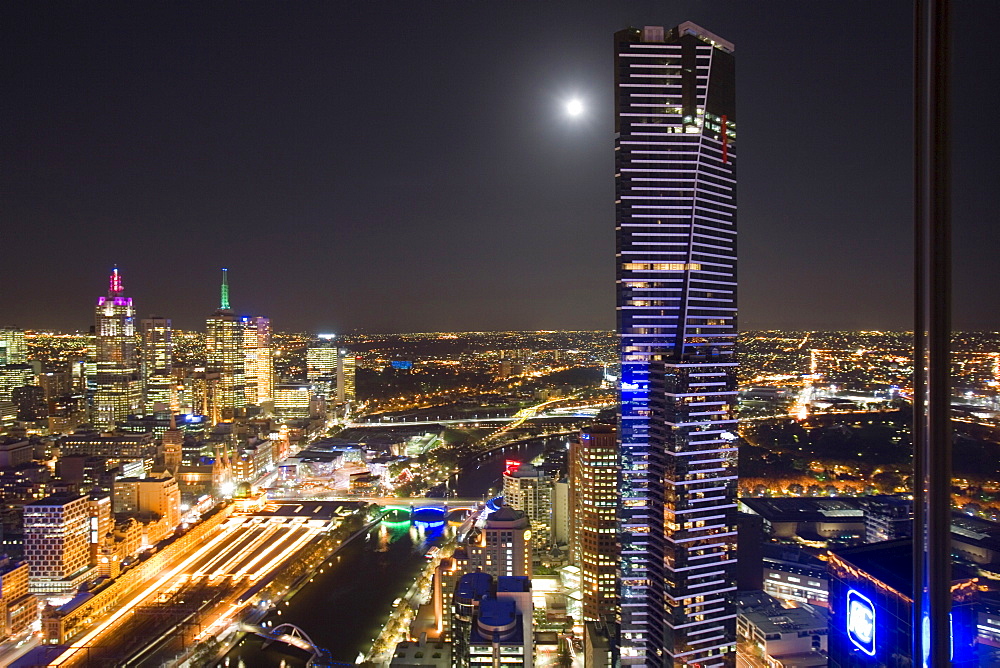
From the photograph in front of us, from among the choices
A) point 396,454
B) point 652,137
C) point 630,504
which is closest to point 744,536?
point 630,504

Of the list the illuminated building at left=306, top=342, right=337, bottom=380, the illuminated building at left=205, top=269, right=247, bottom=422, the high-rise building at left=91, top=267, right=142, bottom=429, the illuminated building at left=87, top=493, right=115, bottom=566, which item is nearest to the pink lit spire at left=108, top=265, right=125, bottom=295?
the high-rise building at left=91, top=267, right=142, bottom=429

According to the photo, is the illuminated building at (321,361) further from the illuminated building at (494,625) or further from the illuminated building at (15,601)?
the illuminated building at (494,625)

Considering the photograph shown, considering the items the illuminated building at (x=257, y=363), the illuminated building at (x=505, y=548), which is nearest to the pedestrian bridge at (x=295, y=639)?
the illuminated building at (x=505, y=548)

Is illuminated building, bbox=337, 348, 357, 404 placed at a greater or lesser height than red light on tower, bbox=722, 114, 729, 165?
lesser

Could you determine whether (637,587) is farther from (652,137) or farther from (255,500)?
(255,500)

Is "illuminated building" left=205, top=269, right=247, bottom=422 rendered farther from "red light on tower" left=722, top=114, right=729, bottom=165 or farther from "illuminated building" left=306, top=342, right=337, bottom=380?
"red light on tower" left=722, top=114, right=729, bottom=165

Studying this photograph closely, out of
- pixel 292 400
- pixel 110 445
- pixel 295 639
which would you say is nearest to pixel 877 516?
pixel 295 639
